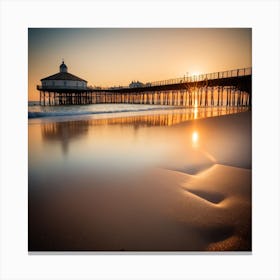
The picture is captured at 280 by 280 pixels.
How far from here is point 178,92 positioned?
4.03 meters

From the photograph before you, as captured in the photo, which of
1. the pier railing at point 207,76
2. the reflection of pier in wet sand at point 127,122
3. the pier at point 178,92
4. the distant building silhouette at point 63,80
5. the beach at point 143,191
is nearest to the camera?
the beach at point 143,191

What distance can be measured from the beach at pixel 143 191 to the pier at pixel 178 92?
39 cm

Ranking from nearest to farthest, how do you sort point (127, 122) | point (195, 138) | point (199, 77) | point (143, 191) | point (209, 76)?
point (143, 191)
point (195, 138)
point (209, 76)
point (199, 77)
point (127, 122)

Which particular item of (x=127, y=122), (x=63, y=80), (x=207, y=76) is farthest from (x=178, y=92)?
(x=63, y=80)

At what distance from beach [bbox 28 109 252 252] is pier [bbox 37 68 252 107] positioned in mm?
390

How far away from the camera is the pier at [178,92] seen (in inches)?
122

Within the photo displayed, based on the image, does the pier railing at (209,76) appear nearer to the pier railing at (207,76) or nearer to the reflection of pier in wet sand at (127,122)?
the pier railing at (207,76)

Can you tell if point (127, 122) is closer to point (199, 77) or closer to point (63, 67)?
point (199, 77)

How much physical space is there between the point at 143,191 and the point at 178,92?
216 cm

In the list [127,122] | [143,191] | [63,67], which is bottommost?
[143,191]

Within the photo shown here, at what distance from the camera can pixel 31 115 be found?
2988 millimetres

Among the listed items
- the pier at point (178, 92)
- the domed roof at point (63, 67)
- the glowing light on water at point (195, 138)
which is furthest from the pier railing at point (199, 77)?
the glowing light on water at point (195, 138)
